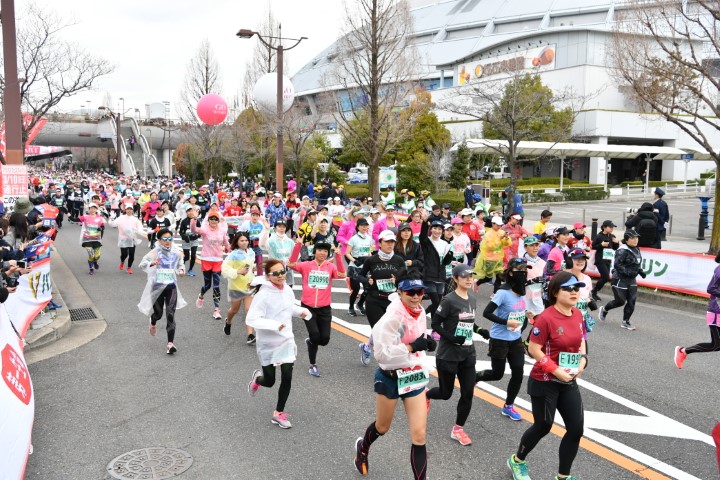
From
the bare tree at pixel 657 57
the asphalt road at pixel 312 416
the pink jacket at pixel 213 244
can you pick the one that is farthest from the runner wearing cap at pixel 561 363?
the bare tree at pixel 657 57

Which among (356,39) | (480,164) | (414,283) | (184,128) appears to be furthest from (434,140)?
(414,283)

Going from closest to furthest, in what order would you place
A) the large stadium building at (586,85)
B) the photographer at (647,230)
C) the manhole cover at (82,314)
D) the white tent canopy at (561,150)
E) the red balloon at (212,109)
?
the manhole cover at (82,314) → the photographer at (647,230) → the red balloon at (212,109) → the white tent canopy at (561,150) → the large stadium building at (586,85)

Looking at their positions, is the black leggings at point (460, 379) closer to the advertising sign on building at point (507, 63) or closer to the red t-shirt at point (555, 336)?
the red t-shirt at point (555, 336)

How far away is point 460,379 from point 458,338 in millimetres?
453

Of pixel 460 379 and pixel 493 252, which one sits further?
pixel 493 252

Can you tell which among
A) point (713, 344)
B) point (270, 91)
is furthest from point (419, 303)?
point (270, 91)

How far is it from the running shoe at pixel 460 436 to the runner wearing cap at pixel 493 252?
526 cm

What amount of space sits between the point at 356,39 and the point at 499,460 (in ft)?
61.2

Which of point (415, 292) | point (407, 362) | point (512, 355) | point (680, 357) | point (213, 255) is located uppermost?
point (415, 292)

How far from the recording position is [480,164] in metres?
45.9

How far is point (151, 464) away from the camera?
5.23 m

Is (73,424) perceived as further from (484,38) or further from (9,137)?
(484,38)

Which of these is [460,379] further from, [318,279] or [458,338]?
[318,279]

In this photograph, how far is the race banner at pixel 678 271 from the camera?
12.3m
